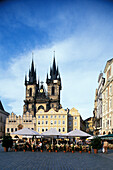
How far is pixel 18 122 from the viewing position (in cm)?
8044

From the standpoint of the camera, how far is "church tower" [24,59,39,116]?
305 ft

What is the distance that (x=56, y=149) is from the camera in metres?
25.5

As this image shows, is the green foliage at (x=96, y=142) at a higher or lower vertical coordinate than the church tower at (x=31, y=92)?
lower

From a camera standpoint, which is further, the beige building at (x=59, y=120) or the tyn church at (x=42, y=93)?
the tyn church at (x=42, y=93)

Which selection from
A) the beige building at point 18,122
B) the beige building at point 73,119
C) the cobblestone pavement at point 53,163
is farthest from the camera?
the beige building at point 73,119

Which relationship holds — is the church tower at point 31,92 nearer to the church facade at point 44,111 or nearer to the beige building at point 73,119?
the church facade at point 44,111

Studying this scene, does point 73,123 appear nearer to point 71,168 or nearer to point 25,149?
point 25,149

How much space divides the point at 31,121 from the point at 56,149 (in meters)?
55.5

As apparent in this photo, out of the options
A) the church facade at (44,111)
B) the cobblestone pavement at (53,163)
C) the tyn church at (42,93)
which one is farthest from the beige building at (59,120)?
the cobblestone pavement at (53,163)

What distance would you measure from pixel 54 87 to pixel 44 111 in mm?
14838

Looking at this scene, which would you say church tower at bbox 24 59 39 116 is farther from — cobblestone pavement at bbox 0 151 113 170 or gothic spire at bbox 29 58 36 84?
cobblestone pavement at bbox 0 151 113 170

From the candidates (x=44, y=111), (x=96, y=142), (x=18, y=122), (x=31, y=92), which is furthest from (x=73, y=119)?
(x=96, y=142)

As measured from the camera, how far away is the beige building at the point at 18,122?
79162 millimetres

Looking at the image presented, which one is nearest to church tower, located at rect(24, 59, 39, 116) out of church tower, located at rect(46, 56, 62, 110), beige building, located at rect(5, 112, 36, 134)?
church tower, located at rect(46, 56, 62, 110)
